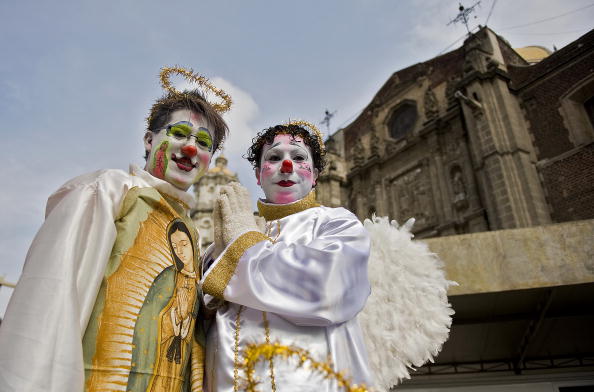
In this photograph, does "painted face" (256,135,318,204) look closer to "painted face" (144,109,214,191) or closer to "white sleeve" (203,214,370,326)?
"painted face" (144,109,214,191)

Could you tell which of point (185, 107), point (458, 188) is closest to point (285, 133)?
point (185, 107)

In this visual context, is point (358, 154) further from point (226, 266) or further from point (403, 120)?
point (226, 266)

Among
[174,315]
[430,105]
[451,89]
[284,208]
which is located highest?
[451,89]

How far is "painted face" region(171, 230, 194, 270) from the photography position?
81.0 inches

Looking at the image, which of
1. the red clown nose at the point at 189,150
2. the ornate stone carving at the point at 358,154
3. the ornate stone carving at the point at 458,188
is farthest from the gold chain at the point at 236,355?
the ornate stone carving at the point at 358,154

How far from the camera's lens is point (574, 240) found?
4605 millimetres

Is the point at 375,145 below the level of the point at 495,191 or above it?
above

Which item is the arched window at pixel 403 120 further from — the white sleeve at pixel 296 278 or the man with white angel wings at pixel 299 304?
the white sleeve at pixel 296 278

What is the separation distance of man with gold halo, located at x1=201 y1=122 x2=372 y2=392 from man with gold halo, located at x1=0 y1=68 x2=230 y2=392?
205 millimetres

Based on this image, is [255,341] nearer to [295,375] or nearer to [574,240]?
[295,375]

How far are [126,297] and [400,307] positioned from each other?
1.76 m

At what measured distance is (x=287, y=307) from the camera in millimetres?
1850

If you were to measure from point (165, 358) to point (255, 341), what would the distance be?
42cm

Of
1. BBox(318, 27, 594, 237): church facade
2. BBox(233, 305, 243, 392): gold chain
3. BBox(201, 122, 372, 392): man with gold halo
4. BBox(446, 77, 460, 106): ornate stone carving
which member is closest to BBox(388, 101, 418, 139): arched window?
BBox(318, 27, 594, 237): church facade
